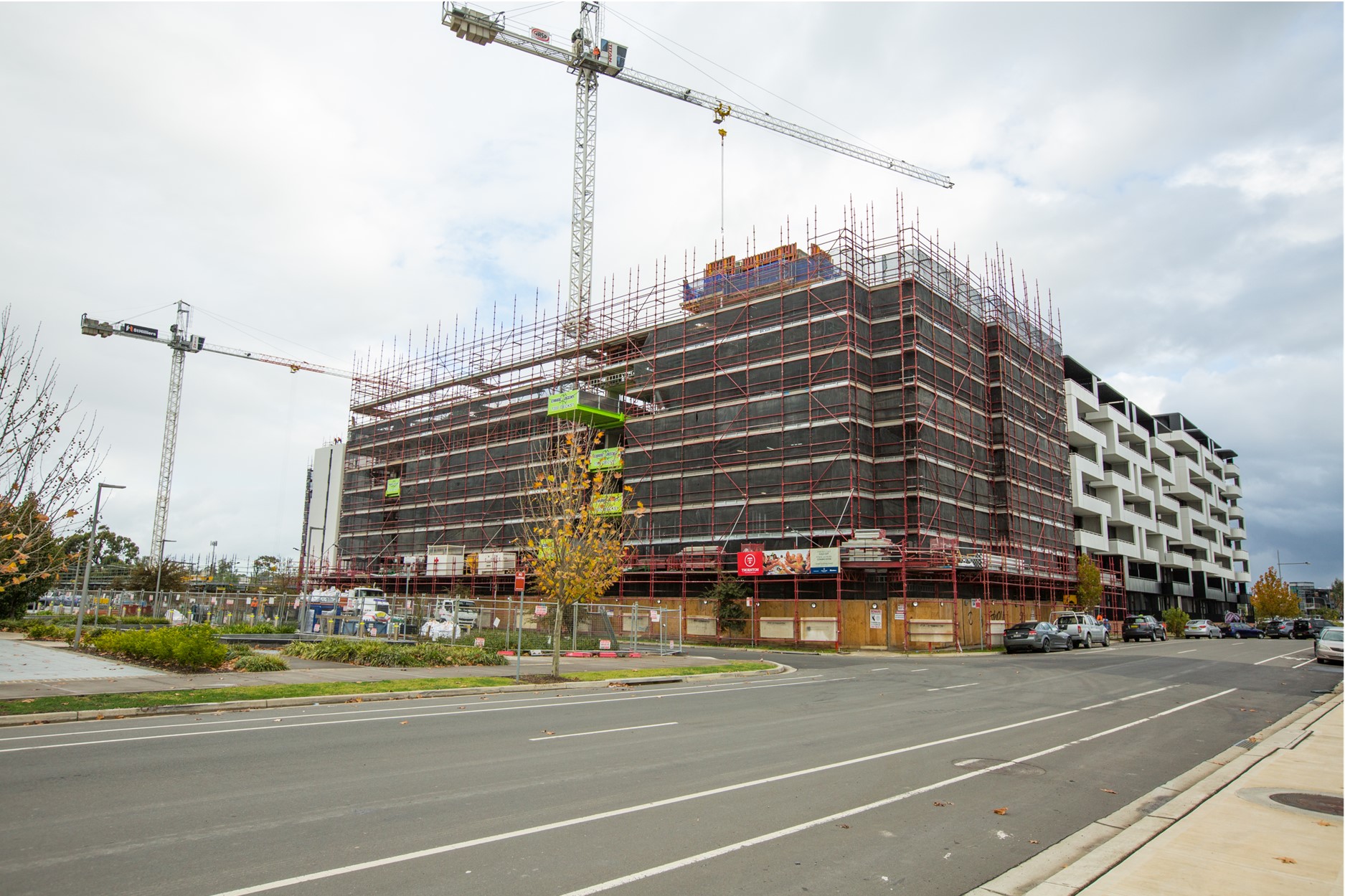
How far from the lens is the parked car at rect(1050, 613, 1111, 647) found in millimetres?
41938

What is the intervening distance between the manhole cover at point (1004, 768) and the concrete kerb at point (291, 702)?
11.6 m

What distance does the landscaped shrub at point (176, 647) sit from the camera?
20.4m

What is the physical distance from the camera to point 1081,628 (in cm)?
4300

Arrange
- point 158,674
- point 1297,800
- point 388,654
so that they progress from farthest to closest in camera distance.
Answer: point 388,654
point 158,674
point 1297,800

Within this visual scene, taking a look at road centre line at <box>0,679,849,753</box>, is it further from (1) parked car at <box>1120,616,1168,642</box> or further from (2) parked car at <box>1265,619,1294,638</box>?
(2) parked car at <box>1265,619,1294,638</box>

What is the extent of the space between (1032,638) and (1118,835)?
3374cm

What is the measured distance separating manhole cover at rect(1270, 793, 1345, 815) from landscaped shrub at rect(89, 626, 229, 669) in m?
21.6

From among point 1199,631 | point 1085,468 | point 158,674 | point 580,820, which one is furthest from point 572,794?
point 1199,631

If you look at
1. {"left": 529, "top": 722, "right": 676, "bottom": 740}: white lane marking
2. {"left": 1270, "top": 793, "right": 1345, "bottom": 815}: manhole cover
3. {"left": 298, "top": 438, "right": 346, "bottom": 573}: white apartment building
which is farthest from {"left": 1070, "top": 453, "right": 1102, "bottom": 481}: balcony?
{"left": 298, "top": 438, "right": 346, "bottom": 573}: white apartment building

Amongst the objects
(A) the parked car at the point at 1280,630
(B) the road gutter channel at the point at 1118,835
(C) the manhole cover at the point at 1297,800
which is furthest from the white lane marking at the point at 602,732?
(A) the parked car at the point at 1280,630

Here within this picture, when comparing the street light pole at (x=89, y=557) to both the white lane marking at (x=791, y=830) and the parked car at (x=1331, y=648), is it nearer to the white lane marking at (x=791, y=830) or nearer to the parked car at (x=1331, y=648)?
the white lane marking at (x=791, y=830)

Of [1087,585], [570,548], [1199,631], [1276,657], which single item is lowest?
[1199,631]

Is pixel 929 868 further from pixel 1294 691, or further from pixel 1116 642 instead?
pixel 1116 642

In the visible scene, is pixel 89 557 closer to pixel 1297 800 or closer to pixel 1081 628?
pixel 1297 800
